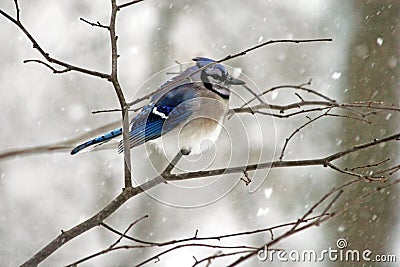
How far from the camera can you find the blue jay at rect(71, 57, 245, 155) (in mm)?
1122

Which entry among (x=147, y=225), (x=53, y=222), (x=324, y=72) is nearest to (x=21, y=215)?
(x=53, y=222)

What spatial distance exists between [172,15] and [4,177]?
1.15m

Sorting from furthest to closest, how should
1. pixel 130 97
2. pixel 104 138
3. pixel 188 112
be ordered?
1. pixel 130 97
2. pixel 188 112
3. pixel 104 138

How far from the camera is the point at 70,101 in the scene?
321 centimetres

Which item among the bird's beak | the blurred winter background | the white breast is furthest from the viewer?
the blurred winter background

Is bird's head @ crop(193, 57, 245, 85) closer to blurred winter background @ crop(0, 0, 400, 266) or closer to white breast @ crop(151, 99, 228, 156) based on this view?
white breast @ crop(151, 99, 228, 156)

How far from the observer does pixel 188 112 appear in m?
1.24

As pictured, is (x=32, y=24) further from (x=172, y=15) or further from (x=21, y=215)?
(x=21, y=215)

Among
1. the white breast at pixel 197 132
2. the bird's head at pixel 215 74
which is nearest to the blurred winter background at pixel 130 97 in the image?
the white breast at pixel 197 132

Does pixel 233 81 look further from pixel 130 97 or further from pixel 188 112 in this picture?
pixel 130 97

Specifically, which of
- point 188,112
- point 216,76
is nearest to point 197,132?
point 188,112

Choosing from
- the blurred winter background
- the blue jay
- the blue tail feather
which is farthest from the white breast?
the blurred winter background

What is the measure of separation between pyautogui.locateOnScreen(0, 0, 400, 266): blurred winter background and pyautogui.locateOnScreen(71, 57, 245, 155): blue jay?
1.36m

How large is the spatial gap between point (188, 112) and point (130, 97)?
5.12ft
